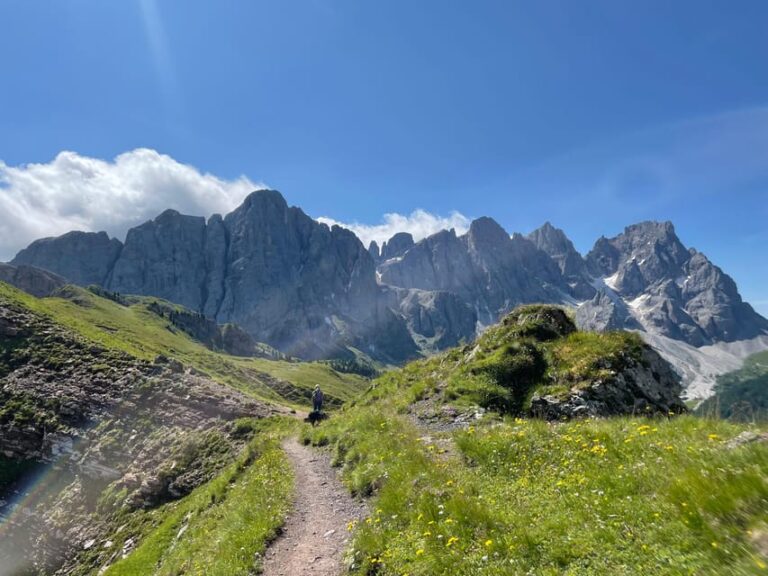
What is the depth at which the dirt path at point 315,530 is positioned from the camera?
11.8 meters

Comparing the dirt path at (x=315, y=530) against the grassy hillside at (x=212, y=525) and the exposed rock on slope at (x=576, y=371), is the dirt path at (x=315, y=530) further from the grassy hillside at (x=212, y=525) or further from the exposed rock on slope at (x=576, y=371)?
the exposed rock on slope at (x=576, y=371)

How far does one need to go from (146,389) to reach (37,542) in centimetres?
1669

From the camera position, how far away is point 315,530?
14.0 metres

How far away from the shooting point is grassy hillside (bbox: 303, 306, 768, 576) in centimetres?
605

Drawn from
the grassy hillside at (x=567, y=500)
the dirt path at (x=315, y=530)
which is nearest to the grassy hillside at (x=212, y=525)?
the dirt path at (x=315, y=530)

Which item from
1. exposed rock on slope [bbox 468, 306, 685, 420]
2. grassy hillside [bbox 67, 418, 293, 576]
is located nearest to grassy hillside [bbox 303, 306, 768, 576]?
grassy hillside [bbox 67, 418, 293, 576]

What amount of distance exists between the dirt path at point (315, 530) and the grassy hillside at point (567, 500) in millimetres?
884

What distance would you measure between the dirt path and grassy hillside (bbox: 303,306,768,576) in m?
Answer: 0.88

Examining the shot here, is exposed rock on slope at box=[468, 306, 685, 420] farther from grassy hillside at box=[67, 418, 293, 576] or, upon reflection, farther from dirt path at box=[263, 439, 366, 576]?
grassy hillside at box=[67, 418, 293, 576]

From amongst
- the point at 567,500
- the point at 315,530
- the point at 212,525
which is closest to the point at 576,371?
the point at 567,500

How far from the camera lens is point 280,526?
14500 millimetres

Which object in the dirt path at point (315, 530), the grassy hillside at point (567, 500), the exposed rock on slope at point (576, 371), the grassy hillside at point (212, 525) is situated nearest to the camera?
the grassy hillside at point (567, 500)

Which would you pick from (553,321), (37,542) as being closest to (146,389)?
(37,542)

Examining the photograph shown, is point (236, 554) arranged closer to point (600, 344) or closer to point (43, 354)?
point (600, 344)
